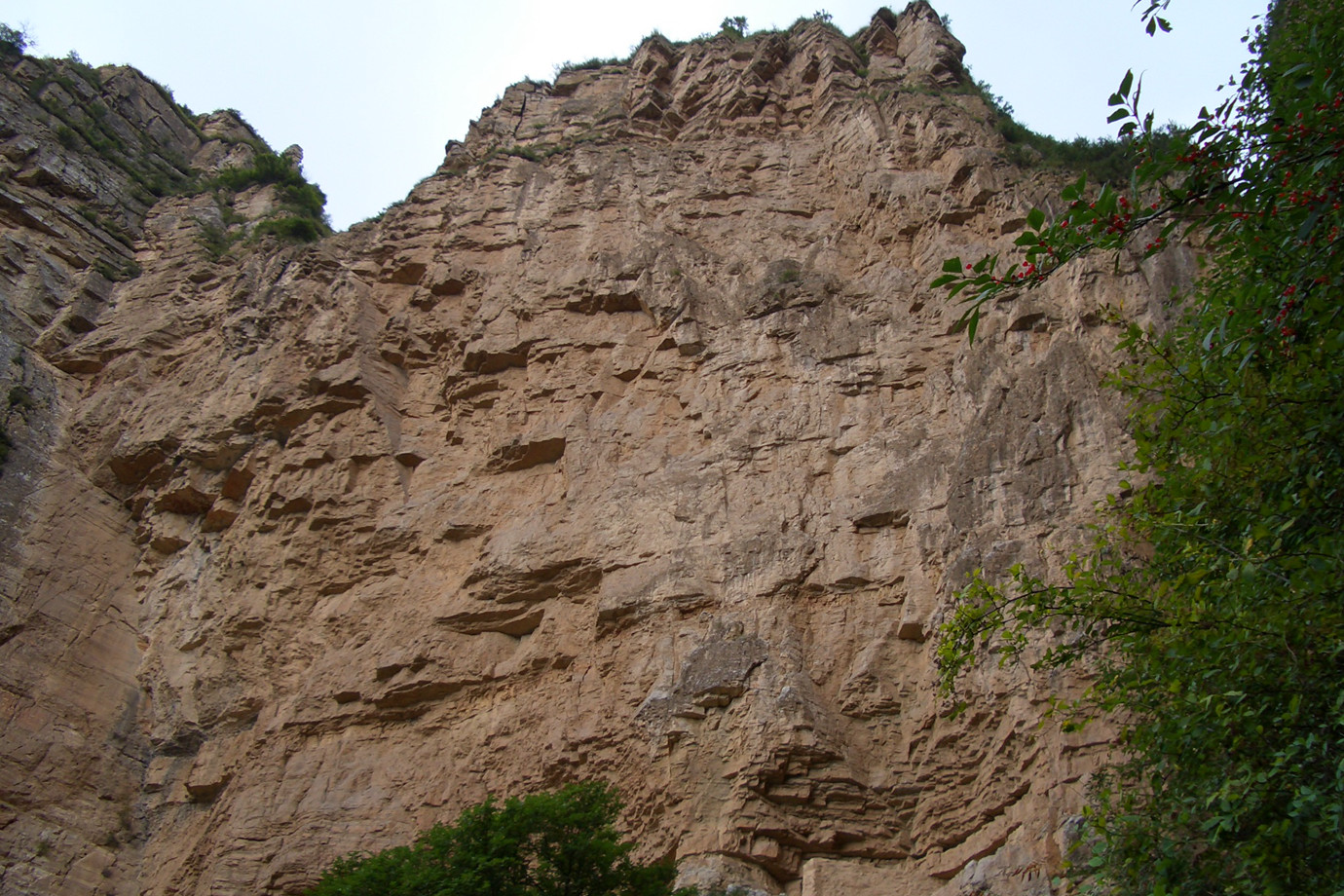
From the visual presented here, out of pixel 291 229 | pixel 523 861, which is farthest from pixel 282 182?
pixel 523 861

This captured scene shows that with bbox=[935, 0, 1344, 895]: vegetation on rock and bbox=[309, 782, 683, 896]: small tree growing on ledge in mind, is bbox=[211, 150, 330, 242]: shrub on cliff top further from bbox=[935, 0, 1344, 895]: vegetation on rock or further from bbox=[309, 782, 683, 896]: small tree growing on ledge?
bbox=[935, 0, 1344, 895]: vegetation on rock

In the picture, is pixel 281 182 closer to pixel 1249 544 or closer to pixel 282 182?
pixel 282 182

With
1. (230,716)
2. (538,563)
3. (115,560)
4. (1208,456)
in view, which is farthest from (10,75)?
(1208,456)

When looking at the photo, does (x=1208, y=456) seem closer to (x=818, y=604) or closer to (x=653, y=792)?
(x=818, y=604)

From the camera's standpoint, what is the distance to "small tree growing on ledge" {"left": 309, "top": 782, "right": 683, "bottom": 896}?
9.11 metres

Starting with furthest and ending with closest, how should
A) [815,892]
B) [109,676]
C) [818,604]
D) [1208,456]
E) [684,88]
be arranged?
[684,88]
[109,676]
[818,604]
[815,892]
[1208,456]

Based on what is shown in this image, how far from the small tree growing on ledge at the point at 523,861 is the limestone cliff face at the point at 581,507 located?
1.09m

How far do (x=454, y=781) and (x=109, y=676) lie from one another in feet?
20.0

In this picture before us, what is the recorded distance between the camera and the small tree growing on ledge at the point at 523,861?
9.11 m

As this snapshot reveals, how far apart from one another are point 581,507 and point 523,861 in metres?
5.24

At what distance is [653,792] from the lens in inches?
432

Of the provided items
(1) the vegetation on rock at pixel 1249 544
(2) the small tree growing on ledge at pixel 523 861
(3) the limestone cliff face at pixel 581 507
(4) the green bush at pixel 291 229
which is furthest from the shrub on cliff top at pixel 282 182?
(1) the vegetation on rock at pixel 1249 544

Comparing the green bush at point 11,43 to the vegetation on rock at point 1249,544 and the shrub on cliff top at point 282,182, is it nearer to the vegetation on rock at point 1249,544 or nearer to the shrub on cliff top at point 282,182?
the shrub on cliff top at point 282,182

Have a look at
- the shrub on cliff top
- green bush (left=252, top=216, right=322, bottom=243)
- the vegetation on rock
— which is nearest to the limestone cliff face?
green bush (left=252, top=216, right=322, bottom=243)
